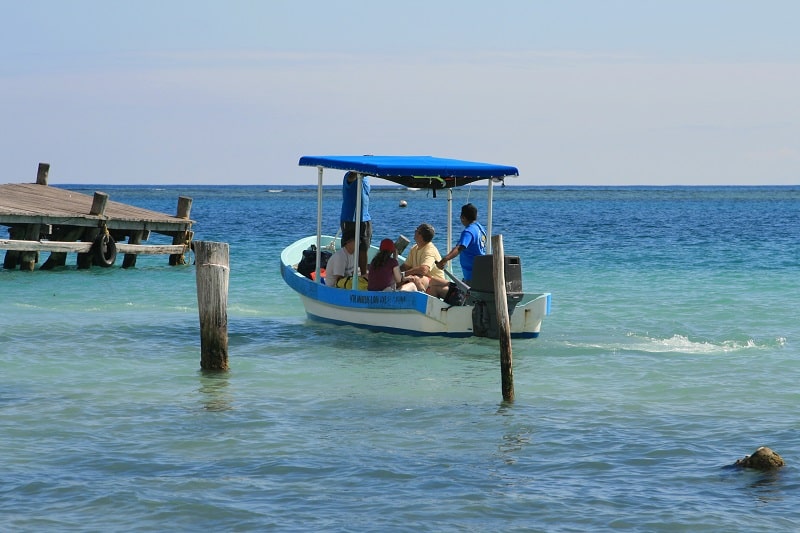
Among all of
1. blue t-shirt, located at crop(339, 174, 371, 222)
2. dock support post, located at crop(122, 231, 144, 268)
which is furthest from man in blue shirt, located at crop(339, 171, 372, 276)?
dock support post, located at crop(122, 231, 144, 268)

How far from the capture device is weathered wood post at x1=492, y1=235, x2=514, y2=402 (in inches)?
411

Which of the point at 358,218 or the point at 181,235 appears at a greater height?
the point at 358,218

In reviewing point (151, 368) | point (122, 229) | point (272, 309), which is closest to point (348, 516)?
point (151, 368)

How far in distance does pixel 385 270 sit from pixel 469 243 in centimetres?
118

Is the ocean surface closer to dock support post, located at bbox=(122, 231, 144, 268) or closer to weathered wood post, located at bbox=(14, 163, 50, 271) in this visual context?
weathered wood post, located at bbox=(14, 163, 50, 271)

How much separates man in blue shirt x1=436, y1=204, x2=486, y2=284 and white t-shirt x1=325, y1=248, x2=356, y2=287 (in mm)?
1365

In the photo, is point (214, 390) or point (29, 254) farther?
point (29, 254)

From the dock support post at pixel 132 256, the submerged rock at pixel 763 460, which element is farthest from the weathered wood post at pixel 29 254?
the submerged rock at pixel 763 460

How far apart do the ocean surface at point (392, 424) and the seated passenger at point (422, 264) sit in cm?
77

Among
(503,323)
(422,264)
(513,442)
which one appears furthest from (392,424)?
(422,264)

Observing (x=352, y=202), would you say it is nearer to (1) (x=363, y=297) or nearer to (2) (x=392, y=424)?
(1) (x=363, y=297)

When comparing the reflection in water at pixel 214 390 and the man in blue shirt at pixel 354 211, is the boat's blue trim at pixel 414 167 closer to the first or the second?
the man in blue shirt at pixel 354 211

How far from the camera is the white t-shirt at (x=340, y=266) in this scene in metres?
15.2

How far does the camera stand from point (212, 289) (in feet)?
38.0
